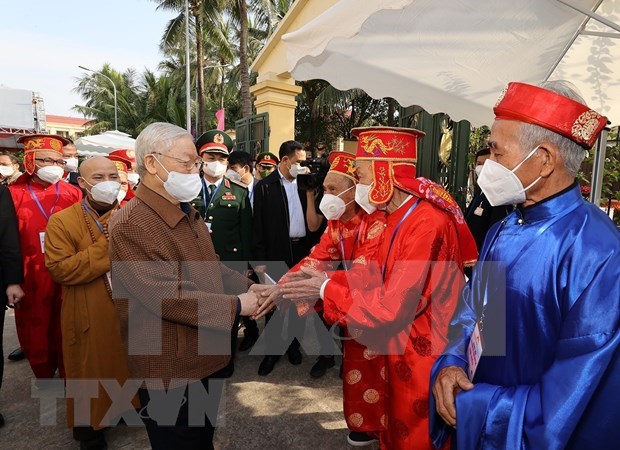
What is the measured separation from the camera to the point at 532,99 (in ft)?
4.52

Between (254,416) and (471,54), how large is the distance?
370cm

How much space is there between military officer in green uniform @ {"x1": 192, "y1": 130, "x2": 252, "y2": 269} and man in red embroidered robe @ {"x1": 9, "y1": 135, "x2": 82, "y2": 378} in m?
1.42

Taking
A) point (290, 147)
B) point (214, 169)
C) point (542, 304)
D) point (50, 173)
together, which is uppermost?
point (290, 147)

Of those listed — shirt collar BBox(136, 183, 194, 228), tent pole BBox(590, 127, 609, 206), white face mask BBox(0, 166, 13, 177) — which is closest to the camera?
shirt collar BBox(136, 183, 194, 228)

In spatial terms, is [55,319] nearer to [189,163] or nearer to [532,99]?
[189,163]

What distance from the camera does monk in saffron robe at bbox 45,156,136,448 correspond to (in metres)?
2.70

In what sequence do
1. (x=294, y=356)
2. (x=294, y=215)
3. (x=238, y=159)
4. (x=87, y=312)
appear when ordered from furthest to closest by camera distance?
1. (x=238, y=159)
2. (x=294, y=215)
3. (x=294, y=356)
4. (x=87, y=312)

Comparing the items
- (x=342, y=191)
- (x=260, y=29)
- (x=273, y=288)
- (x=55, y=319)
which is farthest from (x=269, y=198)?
(x=260, y=29)

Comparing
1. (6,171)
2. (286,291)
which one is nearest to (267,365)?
(286,291)

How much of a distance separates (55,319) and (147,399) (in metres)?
2.23

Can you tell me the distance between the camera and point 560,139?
4.48 feet

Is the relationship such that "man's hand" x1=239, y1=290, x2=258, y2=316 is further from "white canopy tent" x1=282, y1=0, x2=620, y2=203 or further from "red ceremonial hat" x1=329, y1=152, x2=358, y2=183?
"white canopy tent" x1=282, y1=0, x2=620, y2=203

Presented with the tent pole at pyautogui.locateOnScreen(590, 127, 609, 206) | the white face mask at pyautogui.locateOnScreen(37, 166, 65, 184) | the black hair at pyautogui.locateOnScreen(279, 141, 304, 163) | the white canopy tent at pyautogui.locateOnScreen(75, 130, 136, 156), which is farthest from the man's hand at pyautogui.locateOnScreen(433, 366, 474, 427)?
the white canopy tent at pyautogui.locateOnScreen(75, 130, 136, 156)

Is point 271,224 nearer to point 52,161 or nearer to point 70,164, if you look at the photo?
point 52,161
